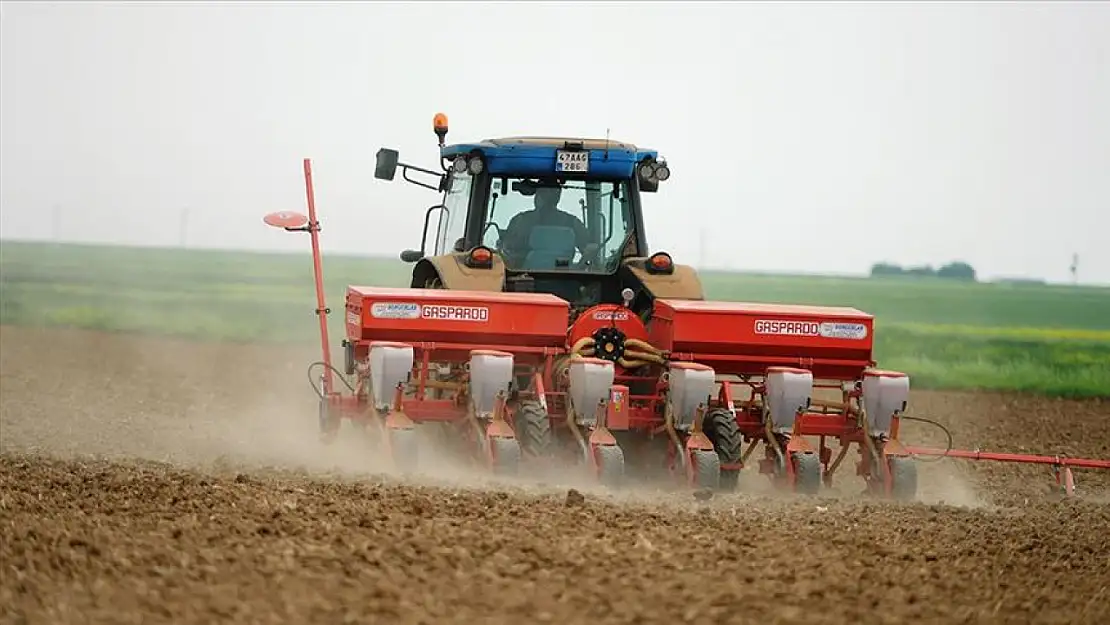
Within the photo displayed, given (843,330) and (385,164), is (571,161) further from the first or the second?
(843,330)

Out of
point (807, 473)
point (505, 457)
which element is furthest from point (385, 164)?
point (807, 473)

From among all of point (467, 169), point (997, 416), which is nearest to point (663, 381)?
point (467, 169)

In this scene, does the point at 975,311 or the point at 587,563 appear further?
the point at 975,311

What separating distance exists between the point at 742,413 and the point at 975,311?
49.3 m

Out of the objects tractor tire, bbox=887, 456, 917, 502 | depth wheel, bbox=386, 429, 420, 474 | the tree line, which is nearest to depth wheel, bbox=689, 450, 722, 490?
tractor tire, bbox=887, 456, 917, 502

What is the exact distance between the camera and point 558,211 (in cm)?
1370

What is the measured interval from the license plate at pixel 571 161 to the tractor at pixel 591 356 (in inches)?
0.5

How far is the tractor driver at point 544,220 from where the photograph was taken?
1370 centimetres

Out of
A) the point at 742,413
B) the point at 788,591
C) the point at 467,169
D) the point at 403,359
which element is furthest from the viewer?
the point at 467,169

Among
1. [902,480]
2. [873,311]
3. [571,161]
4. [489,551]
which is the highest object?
[571,161]

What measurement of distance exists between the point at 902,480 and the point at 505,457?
2679 millimetres

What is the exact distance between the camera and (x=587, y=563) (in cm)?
755

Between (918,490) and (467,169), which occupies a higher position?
(467,169)

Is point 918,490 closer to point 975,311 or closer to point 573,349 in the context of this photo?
point 573,349
